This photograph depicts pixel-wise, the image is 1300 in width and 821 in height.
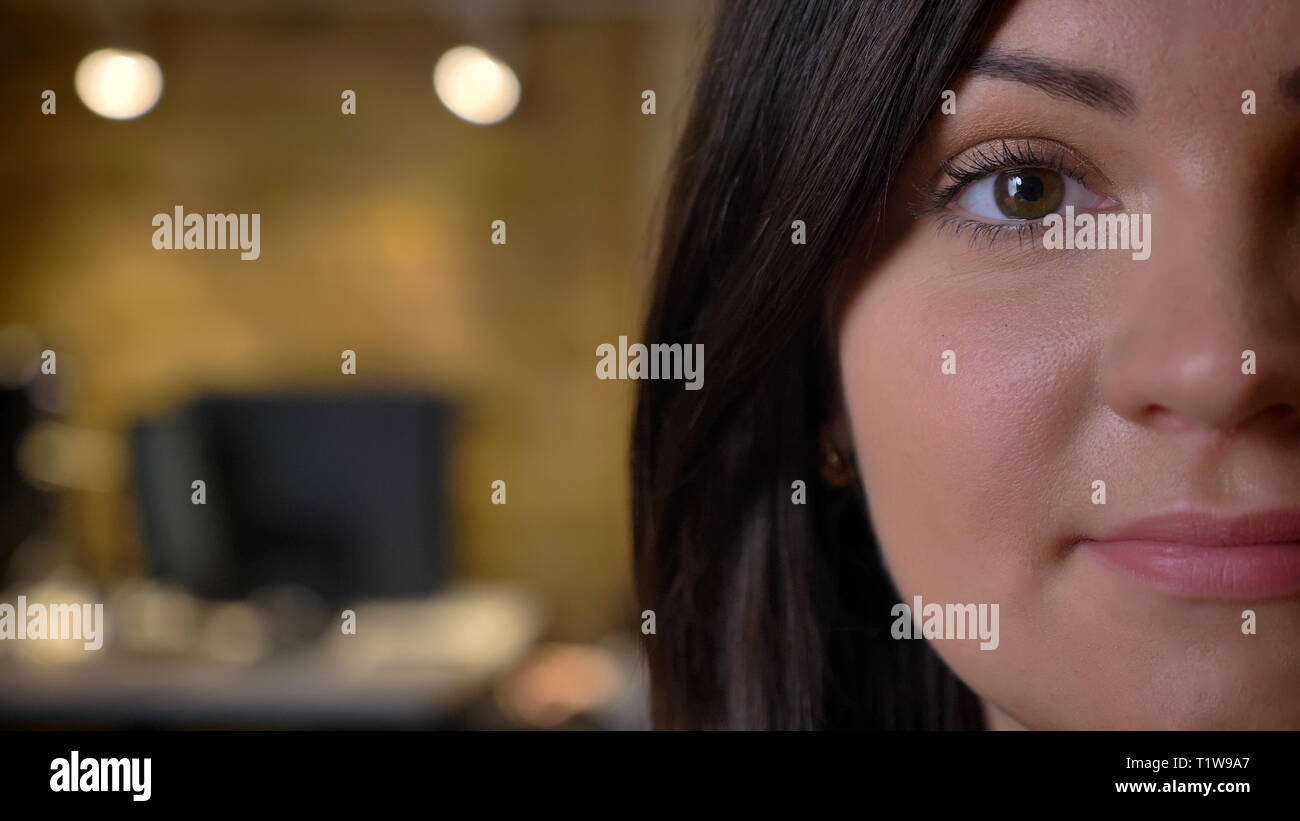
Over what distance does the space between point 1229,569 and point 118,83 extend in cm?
443

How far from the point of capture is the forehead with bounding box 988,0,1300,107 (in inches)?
19.4

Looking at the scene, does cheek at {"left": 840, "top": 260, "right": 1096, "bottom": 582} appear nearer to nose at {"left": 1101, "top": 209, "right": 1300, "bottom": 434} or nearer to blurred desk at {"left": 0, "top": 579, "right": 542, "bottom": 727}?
nose at {"left": 1101, "top": 209, "right": 1300, "bottom": 434}

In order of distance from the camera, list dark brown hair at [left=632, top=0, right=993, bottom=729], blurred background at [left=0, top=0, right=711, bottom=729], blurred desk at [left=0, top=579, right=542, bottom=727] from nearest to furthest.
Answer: dark brown hair at [left=632, top=0, right=993, bottom=729]
blurred desk at [left=0, top=579, right=542, bottom=727]
blurred background at [left=0, top=0, right=711, bottom=729]

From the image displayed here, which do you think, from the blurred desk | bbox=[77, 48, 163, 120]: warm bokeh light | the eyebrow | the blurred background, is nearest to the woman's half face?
the eyebrow

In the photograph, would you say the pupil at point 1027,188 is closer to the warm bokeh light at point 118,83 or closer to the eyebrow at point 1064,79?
the eyebrow at point 1064,79

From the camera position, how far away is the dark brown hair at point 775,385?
585 millimetres

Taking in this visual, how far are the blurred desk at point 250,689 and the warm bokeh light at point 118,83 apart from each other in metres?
2.01

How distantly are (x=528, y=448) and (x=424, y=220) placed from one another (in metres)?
1.07

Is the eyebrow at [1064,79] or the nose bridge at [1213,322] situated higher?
the eyebrow at [1064,79]

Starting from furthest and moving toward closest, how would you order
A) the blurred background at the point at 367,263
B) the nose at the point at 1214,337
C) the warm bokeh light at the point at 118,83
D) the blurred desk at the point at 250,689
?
the blurred background at the point at 367,263
the warm bokeh light at the point at 118,83
the blurred desk at the point at 250,689
the nose at the point at 1214,337

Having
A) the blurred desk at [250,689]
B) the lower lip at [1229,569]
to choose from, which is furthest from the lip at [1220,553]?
the blurred desk at [250,689]

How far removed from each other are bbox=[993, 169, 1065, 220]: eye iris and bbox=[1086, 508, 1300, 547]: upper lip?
179 mm

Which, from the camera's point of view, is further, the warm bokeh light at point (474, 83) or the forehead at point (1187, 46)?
the warm bokeh light at point (474, 83)
